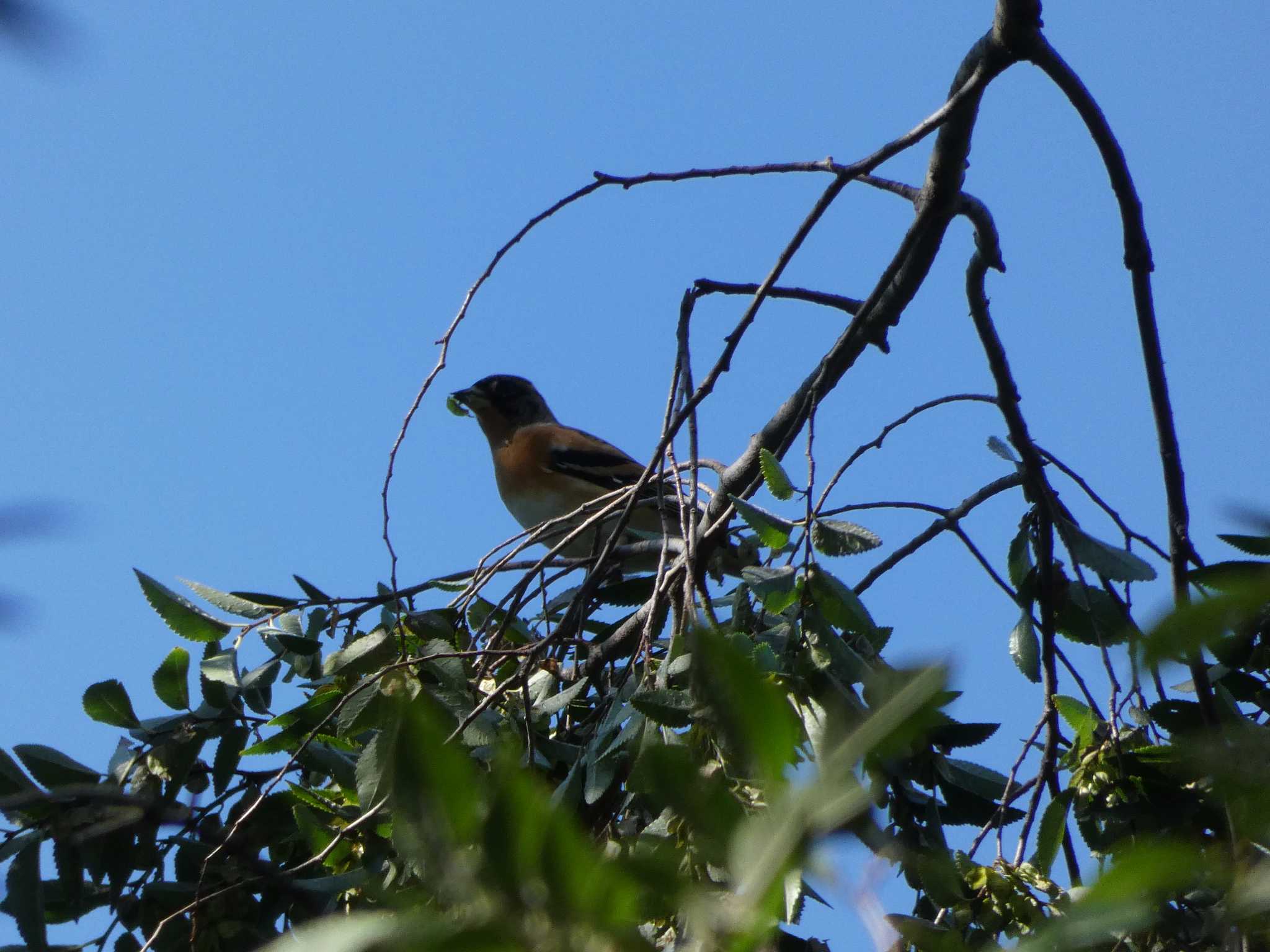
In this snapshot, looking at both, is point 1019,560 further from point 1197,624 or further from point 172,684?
point 1197,624

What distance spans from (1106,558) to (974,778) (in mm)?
585

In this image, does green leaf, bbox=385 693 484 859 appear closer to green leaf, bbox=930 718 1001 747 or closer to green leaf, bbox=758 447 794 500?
green leaf, bbox=758 447 794 500

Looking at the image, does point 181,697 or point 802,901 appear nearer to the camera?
point 802,901

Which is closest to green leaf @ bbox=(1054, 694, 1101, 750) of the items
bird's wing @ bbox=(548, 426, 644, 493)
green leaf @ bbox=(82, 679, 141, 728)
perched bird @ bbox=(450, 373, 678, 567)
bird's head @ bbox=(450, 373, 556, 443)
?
green leaf @ bbox=(82, 679, 141, 728)

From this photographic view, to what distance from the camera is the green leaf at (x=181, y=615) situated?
11.3ft

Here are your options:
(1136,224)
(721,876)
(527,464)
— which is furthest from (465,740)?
(527,464)

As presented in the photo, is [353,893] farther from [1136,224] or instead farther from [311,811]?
[1136,224]

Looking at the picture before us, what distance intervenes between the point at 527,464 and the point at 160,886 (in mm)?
6639

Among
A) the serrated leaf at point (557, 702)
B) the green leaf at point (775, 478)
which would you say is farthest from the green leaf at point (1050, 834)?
the serrated leaf at point (557, 702)

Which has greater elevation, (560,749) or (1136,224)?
(1136,224)

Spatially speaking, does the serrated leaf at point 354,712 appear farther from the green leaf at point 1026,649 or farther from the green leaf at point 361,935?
the green leaf at point 361,935

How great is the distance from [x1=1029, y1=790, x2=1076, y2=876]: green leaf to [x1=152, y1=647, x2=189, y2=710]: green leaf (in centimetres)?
210

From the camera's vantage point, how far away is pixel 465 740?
8.69 feet

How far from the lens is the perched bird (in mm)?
9062
